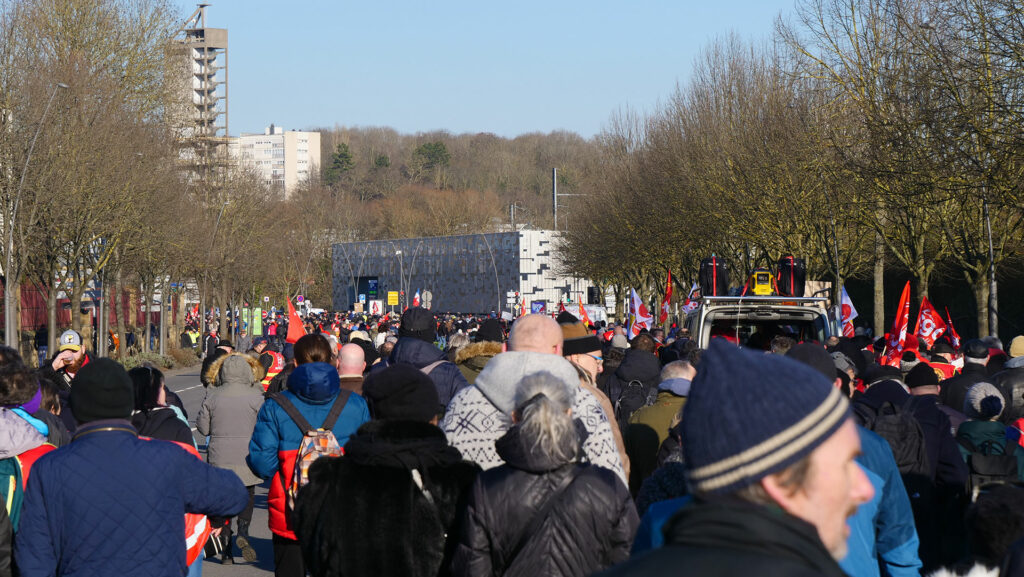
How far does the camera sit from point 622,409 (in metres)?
10.7

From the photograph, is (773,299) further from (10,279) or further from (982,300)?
(10,279)

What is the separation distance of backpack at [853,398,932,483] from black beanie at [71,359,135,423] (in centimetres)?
344

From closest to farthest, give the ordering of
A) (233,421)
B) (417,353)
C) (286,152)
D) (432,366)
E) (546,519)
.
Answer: (546,519), (432,366), (417,353), (233,421), (286,152)

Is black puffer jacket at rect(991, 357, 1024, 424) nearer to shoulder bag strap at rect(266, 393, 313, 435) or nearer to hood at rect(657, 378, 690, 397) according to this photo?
hood at rect(657, 378, 690, 397)

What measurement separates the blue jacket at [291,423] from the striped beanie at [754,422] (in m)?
4.58

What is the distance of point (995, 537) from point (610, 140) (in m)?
55.3

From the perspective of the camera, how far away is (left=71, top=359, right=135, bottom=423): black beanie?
15.6 feet

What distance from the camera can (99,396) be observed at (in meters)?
4.74

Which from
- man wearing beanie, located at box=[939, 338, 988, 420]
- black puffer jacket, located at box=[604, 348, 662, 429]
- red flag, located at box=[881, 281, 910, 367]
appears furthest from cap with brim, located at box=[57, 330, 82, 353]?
red flag, located at box=[881, 281, 910, 367]

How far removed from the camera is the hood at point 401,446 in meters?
4.77

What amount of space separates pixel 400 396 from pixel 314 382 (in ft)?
5.03

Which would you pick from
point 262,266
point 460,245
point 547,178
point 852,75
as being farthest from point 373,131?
point 852,75

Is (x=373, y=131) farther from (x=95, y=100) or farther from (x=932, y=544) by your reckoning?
(x=932, y=544)

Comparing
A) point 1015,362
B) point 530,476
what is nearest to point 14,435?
point 530,476
